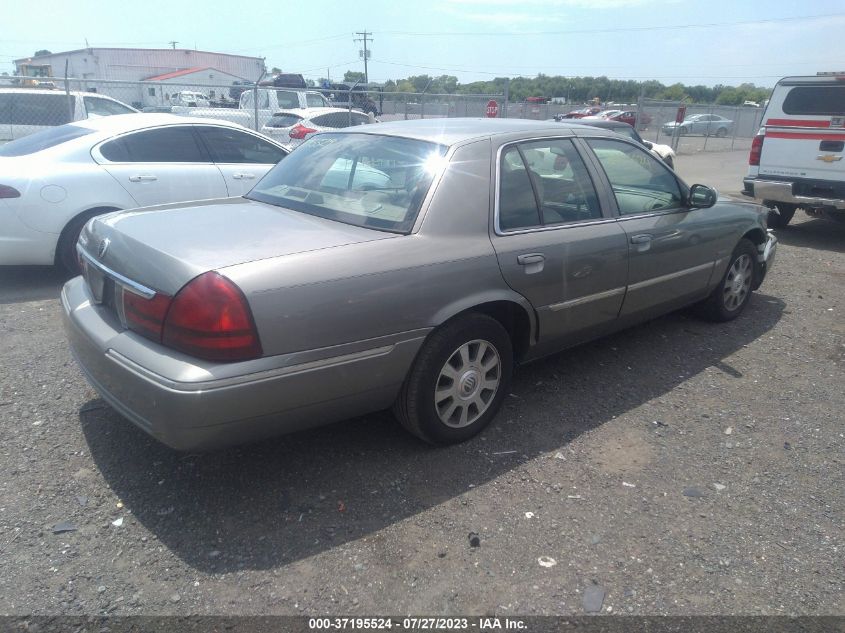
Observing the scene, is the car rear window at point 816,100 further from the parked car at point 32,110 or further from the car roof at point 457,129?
the parked car at point 32,110

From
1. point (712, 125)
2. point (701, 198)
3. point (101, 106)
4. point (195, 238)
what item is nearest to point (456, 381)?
point (195, 238)

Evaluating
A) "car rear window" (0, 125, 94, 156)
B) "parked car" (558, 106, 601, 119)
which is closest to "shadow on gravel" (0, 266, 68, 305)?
"car rear window" (0, 125, 94, 156)

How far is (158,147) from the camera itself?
6.43m

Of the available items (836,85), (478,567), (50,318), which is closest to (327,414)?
(478,567)

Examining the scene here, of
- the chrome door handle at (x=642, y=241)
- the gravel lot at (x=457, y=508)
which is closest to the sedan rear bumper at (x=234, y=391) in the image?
the gravel lot at (x=457, y=508)

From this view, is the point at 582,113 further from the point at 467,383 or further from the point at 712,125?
the point at 467,383

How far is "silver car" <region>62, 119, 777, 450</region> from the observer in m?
2.67

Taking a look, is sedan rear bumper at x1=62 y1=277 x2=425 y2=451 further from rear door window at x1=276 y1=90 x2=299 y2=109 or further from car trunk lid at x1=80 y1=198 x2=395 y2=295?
rear door window at x1=276 y1=90 x2=299 y2=109

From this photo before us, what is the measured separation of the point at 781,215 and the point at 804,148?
4.49ft

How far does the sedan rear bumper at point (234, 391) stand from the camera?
2605 mm

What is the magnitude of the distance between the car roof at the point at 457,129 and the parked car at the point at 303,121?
34.1 feet

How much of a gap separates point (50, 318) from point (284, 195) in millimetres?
2593

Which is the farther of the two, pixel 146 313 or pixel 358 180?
pixel 358 180

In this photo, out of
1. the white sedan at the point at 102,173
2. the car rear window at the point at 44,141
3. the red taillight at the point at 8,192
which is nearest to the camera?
the red taillight at the point at 8,192
